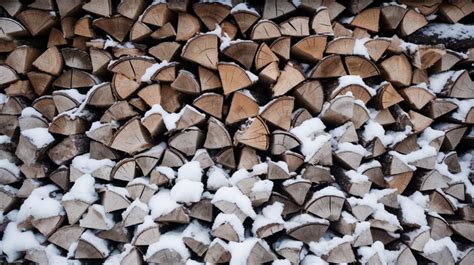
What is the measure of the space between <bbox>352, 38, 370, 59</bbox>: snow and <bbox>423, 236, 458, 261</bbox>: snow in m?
0.84

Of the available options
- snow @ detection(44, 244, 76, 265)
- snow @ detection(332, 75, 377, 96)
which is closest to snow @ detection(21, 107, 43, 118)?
snow @ detection(44, 244, 76, 265)

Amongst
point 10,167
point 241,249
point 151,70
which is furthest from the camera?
point 10,167

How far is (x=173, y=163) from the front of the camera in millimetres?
1910

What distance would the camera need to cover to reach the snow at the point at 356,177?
1.92 m

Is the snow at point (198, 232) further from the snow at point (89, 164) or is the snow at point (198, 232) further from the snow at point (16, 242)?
the snow at point (16, 242)

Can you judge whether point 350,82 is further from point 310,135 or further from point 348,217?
point 348,217

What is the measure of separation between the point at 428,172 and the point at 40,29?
1.76 m

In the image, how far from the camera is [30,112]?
79.8 inches

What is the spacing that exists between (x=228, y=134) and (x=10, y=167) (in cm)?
97

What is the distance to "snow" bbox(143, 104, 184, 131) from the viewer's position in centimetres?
188

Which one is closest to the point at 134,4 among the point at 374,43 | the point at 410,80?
the point at 374,43

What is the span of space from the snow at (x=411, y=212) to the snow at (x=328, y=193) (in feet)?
0.94

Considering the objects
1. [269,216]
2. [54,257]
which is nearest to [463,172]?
[269,216]

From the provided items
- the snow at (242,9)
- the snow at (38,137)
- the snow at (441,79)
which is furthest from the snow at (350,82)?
the snow at (38,137)
